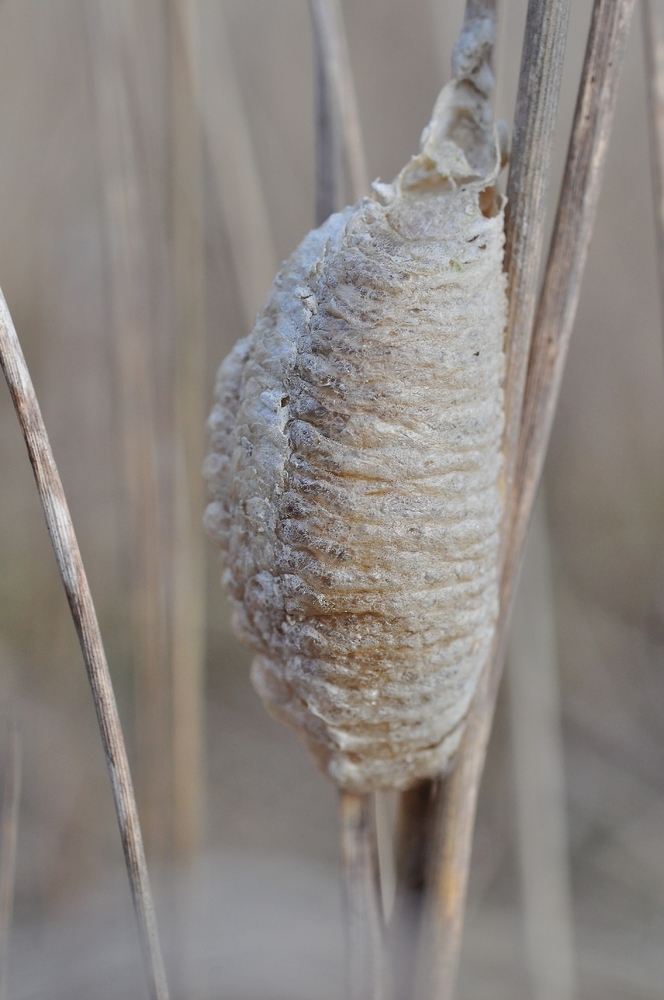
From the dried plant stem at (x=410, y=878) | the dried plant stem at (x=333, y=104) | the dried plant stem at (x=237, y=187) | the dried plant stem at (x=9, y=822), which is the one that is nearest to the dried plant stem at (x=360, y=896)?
the dried plant stem at (x=410, y=878)

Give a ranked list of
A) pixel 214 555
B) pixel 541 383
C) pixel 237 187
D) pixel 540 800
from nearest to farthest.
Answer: pixel 541 383
pixel 237 187
pixel 540 800
pixel 214 555

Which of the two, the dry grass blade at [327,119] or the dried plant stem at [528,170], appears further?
the dry grass blade at [327,119]

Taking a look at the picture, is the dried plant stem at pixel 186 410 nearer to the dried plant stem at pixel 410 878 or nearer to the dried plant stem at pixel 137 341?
the dried plant stem at pixel 137 341

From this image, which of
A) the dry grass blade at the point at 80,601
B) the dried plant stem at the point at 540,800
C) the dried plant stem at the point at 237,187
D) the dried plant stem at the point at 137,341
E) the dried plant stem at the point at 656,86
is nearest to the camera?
the dry grass blade at the point at 80,601

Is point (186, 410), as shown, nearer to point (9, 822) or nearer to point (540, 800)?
point (9, 822)

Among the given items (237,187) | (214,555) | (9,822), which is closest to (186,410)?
(237,187)

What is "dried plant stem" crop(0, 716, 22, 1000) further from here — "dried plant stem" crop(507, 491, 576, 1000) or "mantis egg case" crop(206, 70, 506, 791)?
"dried plant stem" crop(507, 491, 576, 1000)

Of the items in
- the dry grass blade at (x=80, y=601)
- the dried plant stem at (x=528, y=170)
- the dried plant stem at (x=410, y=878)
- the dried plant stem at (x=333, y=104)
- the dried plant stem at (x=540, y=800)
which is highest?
the dried plant stem at (x=333, y=104)

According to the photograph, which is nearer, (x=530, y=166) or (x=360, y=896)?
(x=530, y=166)
